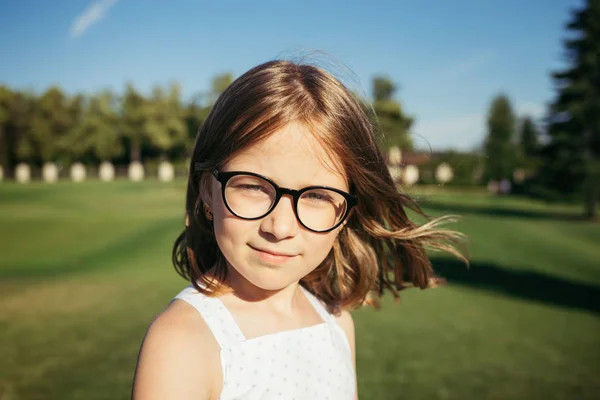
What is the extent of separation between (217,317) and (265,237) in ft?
0.96

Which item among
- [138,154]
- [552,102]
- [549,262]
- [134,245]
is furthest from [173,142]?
[549,262]

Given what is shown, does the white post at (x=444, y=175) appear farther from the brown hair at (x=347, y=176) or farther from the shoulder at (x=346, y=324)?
the shoulder at (x=346, y=324)

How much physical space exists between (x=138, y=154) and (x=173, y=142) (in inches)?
175

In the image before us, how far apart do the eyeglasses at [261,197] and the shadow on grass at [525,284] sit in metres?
5.65

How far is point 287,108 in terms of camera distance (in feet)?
5.18

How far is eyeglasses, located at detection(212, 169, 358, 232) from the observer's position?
1481 millimetres

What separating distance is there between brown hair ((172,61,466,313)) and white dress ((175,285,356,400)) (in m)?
0.15

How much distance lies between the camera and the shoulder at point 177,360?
1265mm

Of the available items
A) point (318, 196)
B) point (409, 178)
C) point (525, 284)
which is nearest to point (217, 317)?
point (318, 196)

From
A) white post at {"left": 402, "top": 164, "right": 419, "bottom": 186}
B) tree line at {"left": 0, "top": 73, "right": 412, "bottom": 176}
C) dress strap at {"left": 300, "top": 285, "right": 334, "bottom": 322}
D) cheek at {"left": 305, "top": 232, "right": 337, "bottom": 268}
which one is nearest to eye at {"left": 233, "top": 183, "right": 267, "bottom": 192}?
cheek at {"left": 305, "top": 232, "right": 337, "bottom": 268}

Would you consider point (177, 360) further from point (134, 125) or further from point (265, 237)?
point (134, 125)

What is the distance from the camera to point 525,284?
858 cm

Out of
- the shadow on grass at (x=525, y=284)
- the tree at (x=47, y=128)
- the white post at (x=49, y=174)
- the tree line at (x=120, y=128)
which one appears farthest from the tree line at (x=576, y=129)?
the tree at (x=47, y=128)

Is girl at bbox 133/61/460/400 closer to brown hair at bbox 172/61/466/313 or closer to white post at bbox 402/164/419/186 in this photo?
brown hair at bbox 172/61/466/313
